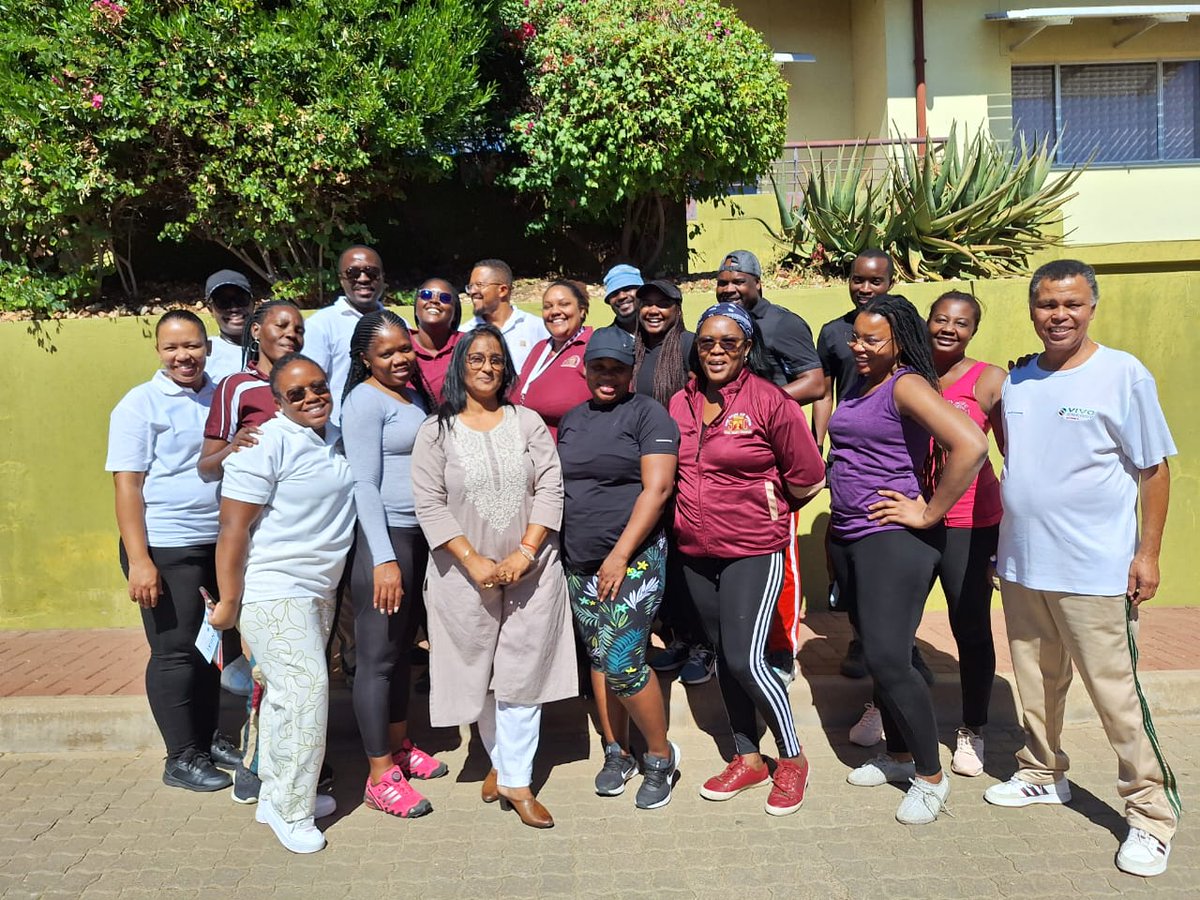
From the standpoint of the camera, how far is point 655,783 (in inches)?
158

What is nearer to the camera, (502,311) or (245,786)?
(245,786)

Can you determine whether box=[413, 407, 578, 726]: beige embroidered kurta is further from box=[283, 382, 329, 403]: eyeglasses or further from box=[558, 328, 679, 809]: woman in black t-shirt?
box=[283, 382, 329, 403]: eyeglasses

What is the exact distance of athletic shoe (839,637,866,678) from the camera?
16.3 ft

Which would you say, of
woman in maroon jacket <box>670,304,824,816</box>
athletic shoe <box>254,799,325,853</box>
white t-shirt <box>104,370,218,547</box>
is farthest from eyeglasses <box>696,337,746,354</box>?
athletic shoe <box>254,799,325,853</box>

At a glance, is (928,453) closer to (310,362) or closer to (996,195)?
(310,362)

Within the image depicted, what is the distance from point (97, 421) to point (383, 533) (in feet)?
11.1

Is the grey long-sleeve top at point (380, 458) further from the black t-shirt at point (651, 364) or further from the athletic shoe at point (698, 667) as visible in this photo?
the athletic shoe at point (698, 667)

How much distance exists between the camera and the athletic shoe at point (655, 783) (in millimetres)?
3990

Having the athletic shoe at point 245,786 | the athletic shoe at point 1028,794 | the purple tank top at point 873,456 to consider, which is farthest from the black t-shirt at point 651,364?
the athletic shoe at point 245,786

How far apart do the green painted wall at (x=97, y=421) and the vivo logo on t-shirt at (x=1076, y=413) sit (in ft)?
9.34

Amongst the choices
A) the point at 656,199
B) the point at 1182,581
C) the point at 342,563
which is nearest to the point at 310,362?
the point at 342,563

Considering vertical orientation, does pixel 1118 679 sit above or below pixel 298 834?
above

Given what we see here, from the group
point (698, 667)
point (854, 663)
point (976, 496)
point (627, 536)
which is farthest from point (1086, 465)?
point (698, 667)

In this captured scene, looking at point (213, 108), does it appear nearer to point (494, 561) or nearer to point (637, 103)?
point (637, 103)
